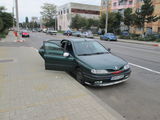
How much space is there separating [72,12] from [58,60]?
217ft

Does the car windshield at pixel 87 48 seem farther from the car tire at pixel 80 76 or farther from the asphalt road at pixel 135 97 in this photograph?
the asphalt road at pixel 135 97

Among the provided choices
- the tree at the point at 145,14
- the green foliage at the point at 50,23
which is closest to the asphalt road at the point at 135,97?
the tree at the point at 145,14

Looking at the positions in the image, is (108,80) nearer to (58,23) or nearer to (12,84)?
(12,84)

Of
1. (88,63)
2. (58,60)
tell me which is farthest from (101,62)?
(58,60)

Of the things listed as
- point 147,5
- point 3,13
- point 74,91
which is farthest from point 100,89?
point 3,13

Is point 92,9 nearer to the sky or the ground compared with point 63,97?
nearer to the sky

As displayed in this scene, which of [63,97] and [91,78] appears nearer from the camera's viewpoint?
[63,97]

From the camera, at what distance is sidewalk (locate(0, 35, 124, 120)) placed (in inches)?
117

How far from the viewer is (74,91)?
163 inches

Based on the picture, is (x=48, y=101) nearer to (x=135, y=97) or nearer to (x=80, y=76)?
(x=80, y=76)

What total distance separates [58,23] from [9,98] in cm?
8384

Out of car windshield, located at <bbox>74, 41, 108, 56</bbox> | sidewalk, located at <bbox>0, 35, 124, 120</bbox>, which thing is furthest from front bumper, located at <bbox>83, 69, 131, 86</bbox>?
car windshield, located at <bbox>74, 41, 108, 56</bbox>

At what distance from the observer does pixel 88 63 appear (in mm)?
4590

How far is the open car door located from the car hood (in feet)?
1.51
